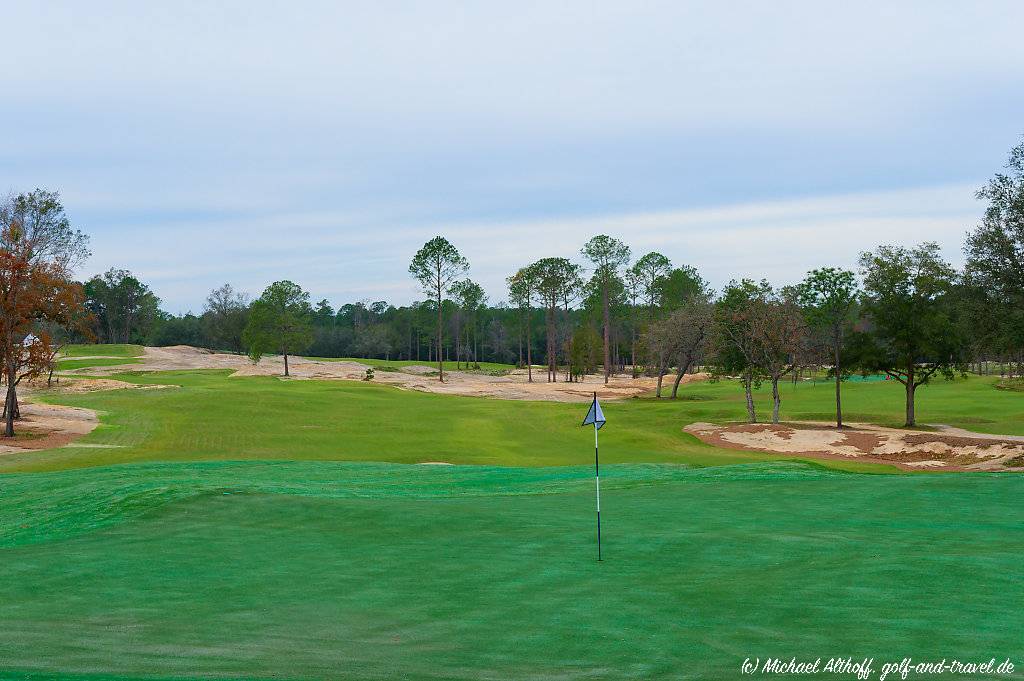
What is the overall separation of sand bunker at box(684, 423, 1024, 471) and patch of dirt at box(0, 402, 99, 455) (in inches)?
1295

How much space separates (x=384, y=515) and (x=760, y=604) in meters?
9.67

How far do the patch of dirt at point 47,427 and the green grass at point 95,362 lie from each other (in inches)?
1938

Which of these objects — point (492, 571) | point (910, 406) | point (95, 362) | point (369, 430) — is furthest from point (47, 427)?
point (95, 362)

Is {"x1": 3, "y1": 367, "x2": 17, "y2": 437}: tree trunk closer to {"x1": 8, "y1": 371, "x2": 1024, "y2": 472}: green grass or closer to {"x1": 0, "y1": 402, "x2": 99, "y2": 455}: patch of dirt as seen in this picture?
{"x1": 0, "y1": 402, "x2": 99, "y2": 455}: patch of dirt

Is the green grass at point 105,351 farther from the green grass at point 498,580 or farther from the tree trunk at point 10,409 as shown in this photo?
the green grass at point 498,580

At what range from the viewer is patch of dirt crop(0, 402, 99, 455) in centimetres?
3966

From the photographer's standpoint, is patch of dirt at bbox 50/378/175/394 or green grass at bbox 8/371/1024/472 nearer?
green grass at bbox 8/371/1024/472

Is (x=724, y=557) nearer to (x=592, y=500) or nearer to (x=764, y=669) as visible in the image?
(x=764, y=669)

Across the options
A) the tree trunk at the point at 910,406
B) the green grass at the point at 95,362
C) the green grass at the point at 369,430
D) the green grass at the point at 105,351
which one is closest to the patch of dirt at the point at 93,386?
the green grass at the point at 369,430

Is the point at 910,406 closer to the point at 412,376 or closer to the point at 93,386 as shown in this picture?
the point at 93,386

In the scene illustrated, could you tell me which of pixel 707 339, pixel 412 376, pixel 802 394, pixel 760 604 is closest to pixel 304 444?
pixel 760 604

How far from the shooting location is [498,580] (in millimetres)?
12664

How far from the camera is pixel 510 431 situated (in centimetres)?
5050

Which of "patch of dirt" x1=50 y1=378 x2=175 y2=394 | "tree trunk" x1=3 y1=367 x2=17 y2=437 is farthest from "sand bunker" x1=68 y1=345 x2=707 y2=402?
"tree trunk" x1=3 y1=367 x2=17 y2=437
